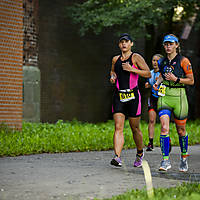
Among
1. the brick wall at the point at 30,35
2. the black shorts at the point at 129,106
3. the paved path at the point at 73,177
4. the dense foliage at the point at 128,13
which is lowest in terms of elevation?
the paved path at the point at 73,177

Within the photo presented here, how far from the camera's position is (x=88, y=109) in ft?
68.3

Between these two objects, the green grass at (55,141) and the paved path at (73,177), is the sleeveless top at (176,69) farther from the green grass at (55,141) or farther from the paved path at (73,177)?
the green grass at (55,141)

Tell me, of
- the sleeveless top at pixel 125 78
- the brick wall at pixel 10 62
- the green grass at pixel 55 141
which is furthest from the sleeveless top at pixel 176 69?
the brick wall at pixel 10 62

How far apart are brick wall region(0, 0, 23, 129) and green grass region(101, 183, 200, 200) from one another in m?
7.20

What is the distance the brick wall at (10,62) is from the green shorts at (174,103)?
5591mm

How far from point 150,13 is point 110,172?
11527 millimetres

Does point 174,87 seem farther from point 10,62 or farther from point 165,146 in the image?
point 10,62

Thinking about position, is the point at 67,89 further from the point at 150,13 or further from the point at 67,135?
the point at 67,135


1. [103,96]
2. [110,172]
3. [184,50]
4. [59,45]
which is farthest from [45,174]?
[184,50]

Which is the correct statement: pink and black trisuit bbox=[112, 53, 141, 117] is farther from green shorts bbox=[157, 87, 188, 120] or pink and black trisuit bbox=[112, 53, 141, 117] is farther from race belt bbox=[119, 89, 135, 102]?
green shorts bbox=[157, 87, 188, 120]

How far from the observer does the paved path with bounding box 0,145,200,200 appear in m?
5.26

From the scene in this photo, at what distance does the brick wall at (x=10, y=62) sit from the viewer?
1202 cm

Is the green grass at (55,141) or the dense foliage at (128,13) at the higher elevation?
the dense foliage at (128,13)

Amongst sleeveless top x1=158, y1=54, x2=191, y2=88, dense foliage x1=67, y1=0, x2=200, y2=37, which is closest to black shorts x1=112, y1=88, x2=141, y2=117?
sleeveless top x1=158, y1=54, x2=191, y2=88
